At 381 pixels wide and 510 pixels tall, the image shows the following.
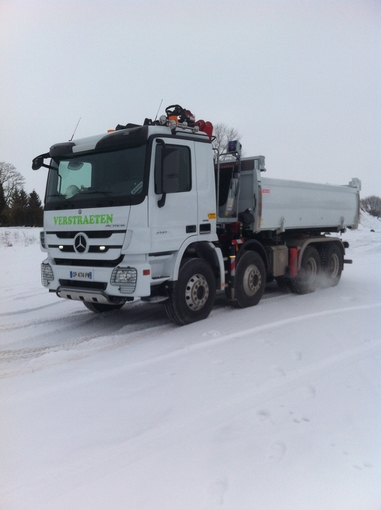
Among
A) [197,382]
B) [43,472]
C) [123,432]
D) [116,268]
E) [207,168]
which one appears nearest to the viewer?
[43,472]

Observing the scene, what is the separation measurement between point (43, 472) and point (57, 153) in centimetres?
514

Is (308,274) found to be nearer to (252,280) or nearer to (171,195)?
(252,280)

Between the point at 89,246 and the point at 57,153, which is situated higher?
the point at 57,153

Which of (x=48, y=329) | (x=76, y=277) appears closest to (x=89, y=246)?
(x=76, y=277)

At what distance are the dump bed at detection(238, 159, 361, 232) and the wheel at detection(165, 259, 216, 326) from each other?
5.44ft

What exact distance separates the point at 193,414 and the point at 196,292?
129 inches

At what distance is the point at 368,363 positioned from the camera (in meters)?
4.64

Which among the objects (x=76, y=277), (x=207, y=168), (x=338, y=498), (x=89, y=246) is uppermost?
(x=207, y=168)

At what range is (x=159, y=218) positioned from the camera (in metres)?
6.18

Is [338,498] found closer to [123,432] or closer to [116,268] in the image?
[123,432]

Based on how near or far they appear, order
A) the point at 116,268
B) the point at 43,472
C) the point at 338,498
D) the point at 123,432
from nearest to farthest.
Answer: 1. the point at 338,498
2. the point at 43,472
3. the point at 123,432
4. the point at 116,268

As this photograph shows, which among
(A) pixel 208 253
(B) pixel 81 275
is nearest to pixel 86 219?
(B) pixel 81 275

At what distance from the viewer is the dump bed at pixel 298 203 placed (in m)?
8.01

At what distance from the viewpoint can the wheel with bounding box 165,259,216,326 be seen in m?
6.50
